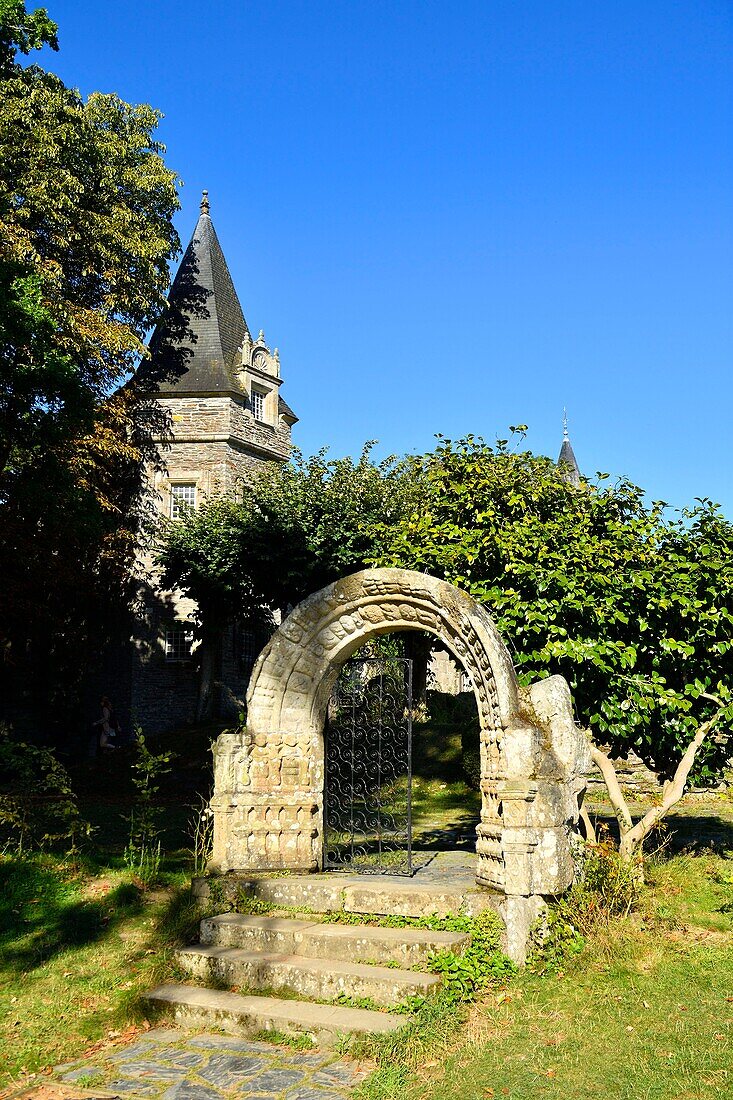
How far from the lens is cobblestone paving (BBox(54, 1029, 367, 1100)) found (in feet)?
16.1

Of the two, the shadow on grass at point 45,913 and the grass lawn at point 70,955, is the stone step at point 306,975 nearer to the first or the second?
the grass lawn at point 70,955

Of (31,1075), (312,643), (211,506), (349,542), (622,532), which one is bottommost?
(31,1075)

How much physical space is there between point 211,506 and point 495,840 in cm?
1598

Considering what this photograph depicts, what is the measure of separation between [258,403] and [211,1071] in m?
24.2

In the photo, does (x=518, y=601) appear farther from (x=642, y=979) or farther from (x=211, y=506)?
(x=211, y=506)

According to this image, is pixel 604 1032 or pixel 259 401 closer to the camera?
pixel 604 1032

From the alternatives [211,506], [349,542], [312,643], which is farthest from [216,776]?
[211,506]

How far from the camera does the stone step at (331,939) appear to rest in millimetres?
6230

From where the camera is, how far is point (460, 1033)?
5.41 metres

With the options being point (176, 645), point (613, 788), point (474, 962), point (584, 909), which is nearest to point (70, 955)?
point (474, 962)

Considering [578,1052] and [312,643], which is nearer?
[578,1052]

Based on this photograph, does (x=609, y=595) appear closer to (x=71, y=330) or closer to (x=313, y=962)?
→ (x=313, y=962)

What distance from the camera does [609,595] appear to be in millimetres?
8359

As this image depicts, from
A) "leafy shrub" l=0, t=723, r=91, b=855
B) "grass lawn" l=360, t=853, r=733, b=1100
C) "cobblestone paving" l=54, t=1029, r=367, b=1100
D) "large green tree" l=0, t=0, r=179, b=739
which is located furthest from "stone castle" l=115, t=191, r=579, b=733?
"grass lawn" l=360, t=853, r=733, b=1100
